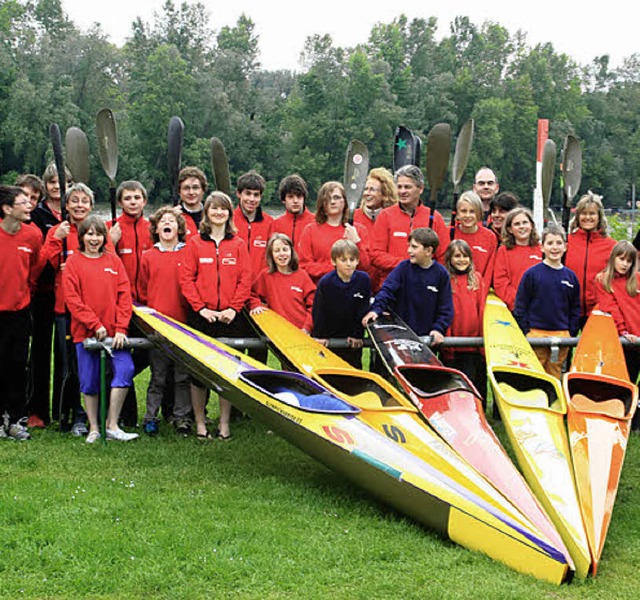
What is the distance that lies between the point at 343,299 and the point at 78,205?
1.97m

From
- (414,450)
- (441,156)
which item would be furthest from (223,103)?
(414,450)

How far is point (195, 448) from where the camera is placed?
5.53 m

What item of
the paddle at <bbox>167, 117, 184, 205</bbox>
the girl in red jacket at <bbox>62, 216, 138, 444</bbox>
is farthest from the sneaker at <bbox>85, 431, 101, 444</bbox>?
the paddle at <bbox>167, 117, 184, 205</bbox>

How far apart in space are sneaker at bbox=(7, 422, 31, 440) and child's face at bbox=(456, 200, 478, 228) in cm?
357

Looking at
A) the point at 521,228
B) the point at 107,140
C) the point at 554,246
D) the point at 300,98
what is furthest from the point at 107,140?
the point at 300,98

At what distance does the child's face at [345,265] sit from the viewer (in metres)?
5.46

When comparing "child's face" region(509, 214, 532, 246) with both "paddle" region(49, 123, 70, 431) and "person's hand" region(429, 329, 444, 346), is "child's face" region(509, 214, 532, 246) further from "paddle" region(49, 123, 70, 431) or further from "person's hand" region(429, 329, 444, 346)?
"paddle" region(49, 123, 70, 431)

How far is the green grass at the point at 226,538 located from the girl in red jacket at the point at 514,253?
1574 millimetres

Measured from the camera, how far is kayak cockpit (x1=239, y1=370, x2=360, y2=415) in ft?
14.6

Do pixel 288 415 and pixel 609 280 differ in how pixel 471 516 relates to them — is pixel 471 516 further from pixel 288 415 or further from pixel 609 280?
pixel 609 280

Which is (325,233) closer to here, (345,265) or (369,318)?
(345,265)

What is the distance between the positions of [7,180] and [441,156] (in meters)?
35.7

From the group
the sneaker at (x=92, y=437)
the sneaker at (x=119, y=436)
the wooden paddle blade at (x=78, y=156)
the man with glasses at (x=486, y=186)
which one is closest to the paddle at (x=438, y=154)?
the man with glasses at (x=486, y=186)

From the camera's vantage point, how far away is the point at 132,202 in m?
5.94
